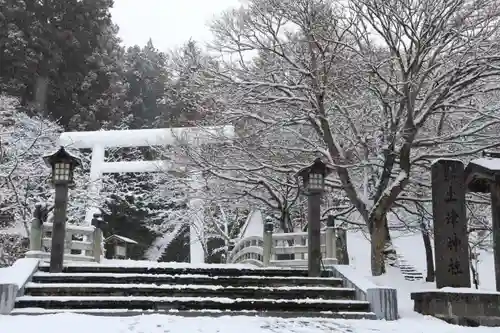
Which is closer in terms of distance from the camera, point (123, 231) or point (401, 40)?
point (401, 40)

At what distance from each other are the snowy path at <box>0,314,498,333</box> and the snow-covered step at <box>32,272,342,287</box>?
1767 millimetres

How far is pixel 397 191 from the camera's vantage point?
11.6m

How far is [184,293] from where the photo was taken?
8.19 metres

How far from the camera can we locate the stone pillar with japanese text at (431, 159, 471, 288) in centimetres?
800

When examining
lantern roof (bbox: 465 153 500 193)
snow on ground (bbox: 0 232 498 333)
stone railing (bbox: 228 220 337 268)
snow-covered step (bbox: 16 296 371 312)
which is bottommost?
snow on ground (bbox: 0 232 498 333)

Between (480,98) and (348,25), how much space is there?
421 cm

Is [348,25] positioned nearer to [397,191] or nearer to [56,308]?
[397,191]

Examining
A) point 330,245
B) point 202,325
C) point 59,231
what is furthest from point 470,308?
point 59,231

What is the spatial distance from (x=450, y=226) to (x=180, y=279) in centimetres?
467

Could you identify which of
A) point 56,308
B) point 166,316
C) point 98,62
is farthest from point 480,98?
point 98,62

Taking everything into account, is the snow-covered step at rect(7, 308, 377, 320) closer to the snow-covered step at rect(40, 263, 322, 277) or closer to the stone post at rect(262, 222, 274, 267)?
the snow-covered step at rect(40, 263, 322, 277)

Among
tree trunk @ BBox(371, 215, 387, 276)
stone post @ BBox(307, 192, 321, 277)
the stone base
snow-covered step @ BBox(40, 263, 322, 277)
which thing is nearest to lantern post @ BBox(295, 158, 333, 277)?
stone post @ BBox(307, 192, 321, 277)

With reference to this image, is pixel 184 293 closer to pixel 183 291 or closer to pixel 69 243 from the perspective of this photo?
pixel 183 291

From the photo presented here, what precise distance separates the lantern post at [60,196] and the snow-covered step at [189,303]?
147cm
